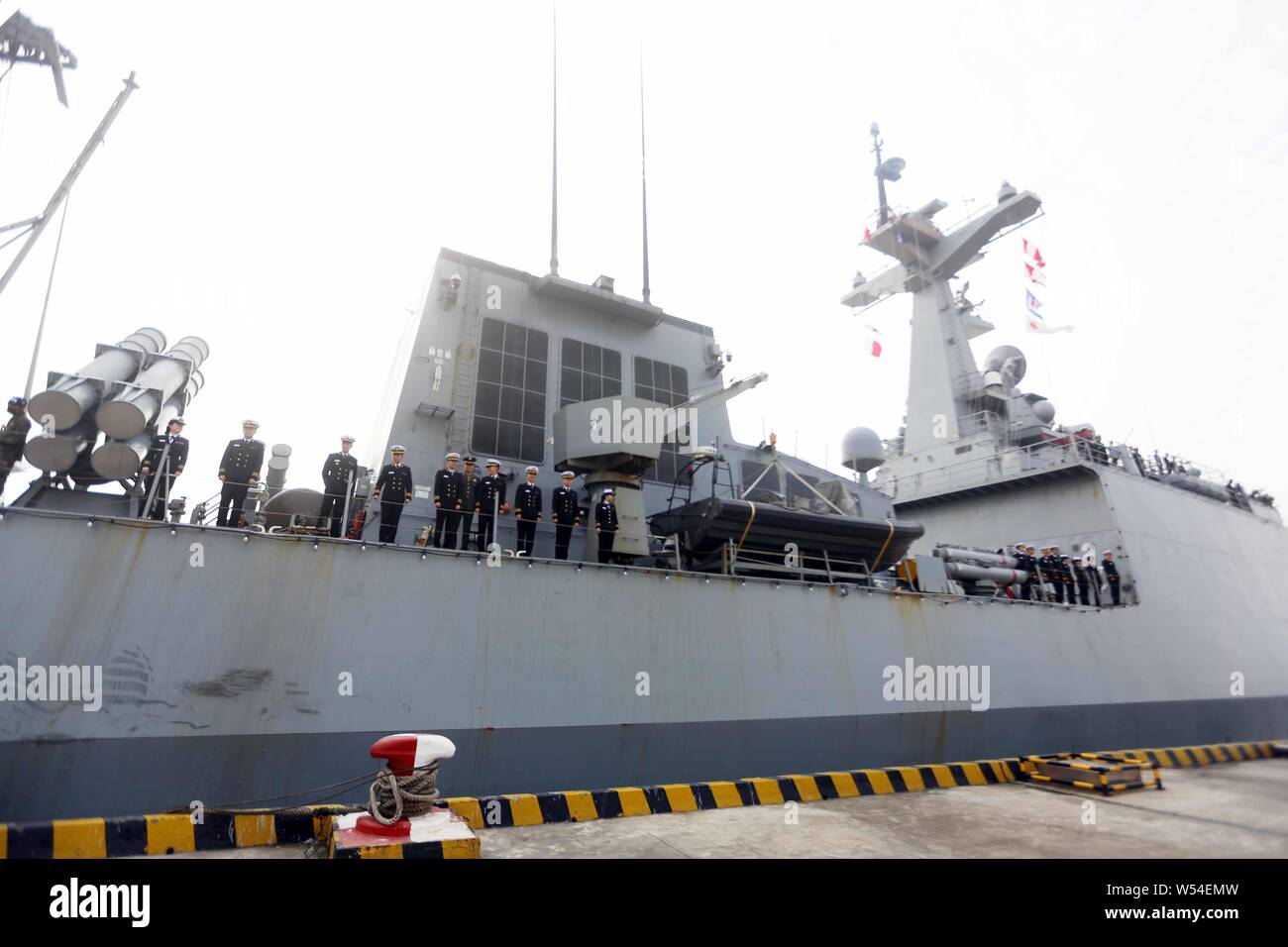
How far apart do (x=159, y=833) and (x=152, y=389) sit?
13.8ft

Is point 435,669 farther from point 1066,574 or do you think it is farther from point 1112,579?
point 1112,579

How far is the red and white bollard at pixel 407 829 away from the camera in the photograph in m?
3.48

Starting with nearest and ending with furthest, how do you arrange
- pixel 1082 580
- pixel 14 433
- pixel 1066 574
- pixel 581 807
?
pixel 581 807
pixel 14 433
pixel 1066 574
pixel 1082 580

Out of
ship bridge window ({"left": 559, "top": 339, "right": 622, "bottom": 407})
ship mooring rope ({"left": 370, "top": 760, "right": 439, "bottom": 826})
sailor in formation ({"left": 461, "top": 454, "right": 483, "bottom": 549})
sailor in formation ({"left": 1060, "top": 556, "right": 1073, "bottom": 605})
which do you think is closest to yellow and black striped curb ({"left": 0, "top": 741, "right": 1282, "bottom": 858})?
ship mooring rope ({"left": 370, "top": 760, "right": 439, "bottom": 826})

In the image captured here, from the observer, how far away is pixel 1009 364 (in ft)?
56.3

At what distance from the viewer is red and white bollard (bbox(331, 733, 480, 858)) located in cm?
348

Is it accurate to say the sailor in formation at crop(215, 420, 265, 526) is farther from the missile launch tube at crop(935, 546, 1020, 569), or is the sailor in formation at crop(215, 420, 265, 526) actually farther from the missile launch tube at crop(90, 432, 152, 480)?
the missile launch tube at crop(935, 546, 1020, 569)

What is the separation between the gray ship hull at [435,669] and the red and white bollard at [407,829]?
1.77 meters

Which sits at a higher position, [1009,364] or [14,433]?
[1009,364]

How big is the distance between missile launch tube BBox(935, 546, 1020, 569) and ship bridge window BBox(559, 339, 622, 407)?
6.21 m

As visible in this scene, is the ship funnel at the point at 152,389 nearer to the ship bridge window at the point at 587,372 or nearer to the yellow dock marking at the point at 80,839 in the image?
the yellow dock marking at the point at 80,839

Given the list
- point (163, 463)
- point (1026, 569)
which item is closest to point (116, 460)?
point (163, 463)
